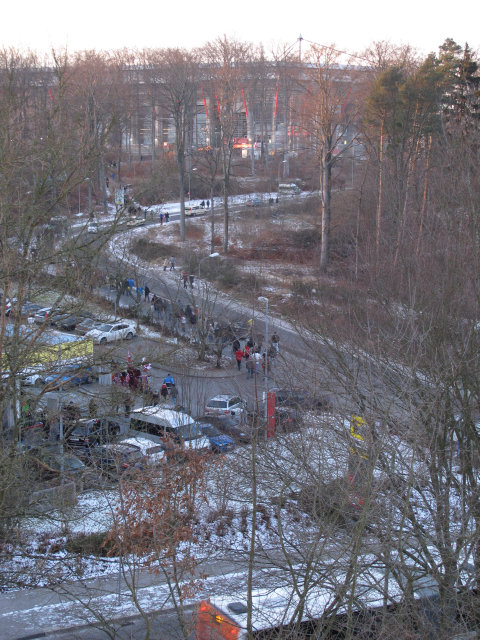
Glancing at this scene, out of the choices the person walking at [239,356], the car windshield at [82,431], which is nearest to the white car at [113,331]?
the person walking at [239,356]

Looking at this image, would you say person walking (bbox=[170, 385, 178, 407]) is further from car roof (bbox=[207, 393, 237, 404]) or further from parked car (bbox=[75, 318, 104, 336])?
parked car (bbox=[75, 318, 104, 336])

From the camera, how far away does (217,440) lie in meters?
12.0

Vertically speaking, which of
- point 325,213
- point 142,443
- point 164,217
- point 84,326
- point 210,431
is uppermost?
point 325,213

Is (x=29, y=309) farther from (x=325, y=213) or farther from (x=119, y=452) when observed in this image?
(x=325, y=213)

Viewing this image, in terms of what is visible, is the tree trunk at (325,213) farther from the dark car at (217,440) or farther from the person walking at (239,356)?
the dark car at (217,440)

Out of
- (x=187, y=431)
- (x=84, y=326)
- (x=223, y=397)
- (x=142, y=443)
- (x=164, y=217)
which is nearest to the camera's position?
(x=187, y=431)

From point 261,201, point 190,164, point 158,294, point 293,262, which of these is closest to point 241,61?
point 190,164

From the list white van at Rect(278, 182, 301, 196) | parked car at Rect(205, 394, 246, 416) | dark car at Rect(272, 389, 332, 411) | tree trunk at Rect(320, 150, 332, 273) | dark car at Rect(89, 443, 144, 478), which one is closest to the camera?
dark car at Rect(272, 389, 332, 411)

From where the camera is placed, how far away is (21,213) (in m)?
7.70

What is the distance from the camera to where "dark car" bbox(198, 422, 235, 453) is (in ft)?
37.2

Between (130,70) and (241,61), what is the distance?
884 cm

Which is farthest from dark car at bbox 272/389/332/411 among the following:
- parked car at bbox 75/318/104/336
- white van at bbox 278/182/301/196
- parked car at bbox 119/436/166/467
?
white van at bbox 278/182/301/196

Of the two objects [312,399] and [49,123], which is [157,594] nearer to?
[312,399]

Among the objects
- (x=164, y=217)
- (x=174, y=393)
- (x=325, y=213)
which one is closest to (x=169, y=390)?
(x=174, y=393)
